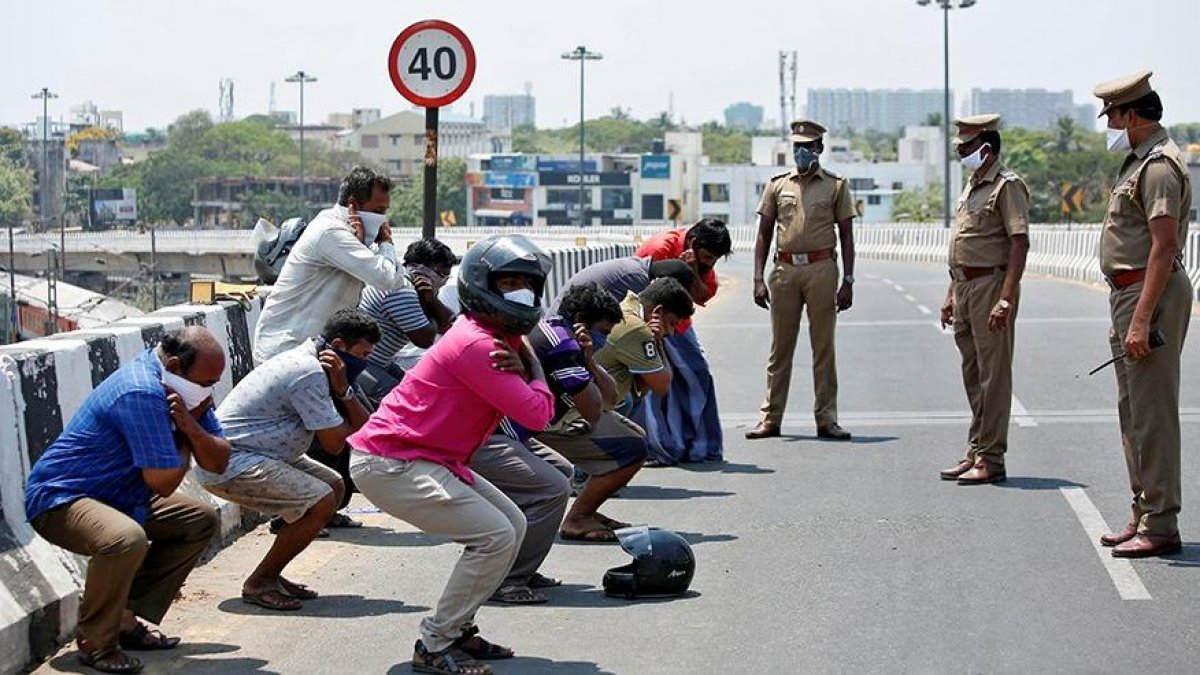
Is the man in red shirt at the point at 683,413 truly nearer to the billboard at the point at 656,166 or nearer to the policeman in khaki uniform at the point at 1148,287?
the policeman in khaki uniform at the point at 1148,287

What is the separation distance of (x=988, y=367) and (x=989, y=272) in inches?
22.9

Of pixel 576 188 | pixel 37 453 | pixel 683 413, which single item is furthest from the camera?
pixel 576 188

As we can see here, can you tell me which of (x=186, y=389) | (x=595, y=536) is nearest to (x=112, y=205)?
(x=595, y=536)

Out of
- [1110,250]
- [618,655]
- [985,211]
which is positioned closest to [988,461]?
[985,211]

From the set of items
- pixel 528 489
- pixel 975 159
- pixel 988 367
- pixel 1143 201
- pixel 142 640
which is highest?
pixel 975 159

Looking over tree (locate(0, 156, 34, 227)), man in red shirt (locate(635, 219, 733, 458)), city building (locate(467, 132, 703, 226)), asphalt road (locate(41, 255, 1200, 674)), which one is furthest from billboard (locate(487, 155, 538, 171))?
man in red shirt (locate(635, 219, 733, 458))

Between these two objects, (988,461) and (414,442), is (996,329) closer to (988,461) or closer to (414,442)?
(988,461)

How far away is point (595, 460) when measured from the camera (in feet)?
32.8

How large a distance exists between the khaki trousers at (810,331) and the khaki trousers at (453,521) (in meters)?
6.97

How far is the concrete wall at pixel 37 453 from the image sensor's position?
728cm

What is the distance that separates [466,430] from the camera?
732 centimetres

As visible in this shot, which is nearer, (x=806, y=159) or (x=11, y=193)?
(x=806, y=159)

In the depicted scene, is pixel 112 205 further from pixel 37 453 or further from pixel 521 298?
pixel 521 298

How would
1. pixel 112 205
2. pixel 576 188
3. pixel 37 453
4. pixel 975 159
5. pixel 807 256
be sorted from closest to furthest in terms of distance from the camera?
1. pixel 37 453
2. pixel 975 159
3. pixel 807 256
4. pixel 112 205
5. pixel 576 188
